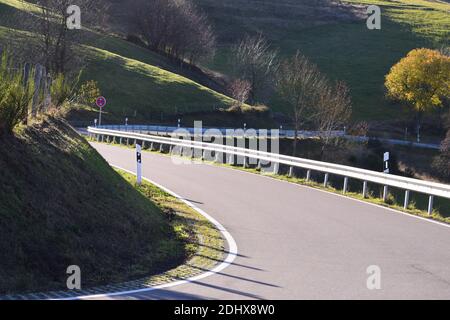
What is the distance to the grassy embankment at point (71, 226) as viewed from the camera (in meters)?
8.62

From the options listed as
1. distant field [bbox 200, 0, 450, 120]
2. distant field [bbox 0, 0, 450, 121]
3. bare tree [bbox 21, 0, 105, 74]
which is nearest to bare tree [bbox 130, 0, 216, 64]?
distant field [bbox 0, 0, 450, 121]

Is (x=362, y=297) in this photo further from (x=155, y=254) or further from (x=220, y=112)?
(x=220, y=112)

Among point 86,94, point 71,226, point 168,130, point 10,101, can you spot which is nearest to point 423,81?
point 168,130

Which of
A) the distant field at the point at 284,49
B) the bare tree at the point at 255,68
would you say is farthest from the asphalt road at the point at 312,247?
the bare tree at the point at 255,68

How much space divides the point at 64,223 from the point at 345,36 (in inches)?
4062

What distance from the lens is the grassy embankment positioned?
862 cm

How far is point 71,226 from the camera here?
9773 millimetres

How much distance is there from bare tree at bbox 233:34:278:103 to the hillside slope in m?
60.8

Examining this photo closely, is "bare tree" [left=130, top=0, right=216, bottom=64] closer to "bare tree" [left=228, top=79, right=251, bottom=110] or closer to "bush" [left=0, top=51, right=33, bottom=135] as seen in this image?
"bare tree" [left=228, top=79, right=251, bottom=110]

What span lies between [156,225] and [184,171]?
Result: 12.2 metres

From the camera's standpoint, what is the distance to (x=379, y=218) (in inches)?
599

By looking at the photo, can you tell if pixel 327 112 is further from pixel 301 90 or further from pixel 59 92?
pixel 59 92

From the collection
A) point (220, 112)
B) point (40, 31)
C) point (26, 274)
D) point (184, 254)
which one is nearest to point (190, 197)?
point (184, 254)

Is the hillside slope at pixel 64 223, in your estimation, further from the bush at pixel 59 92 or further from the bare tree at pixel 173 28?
the bare tree at pixel 173 28
